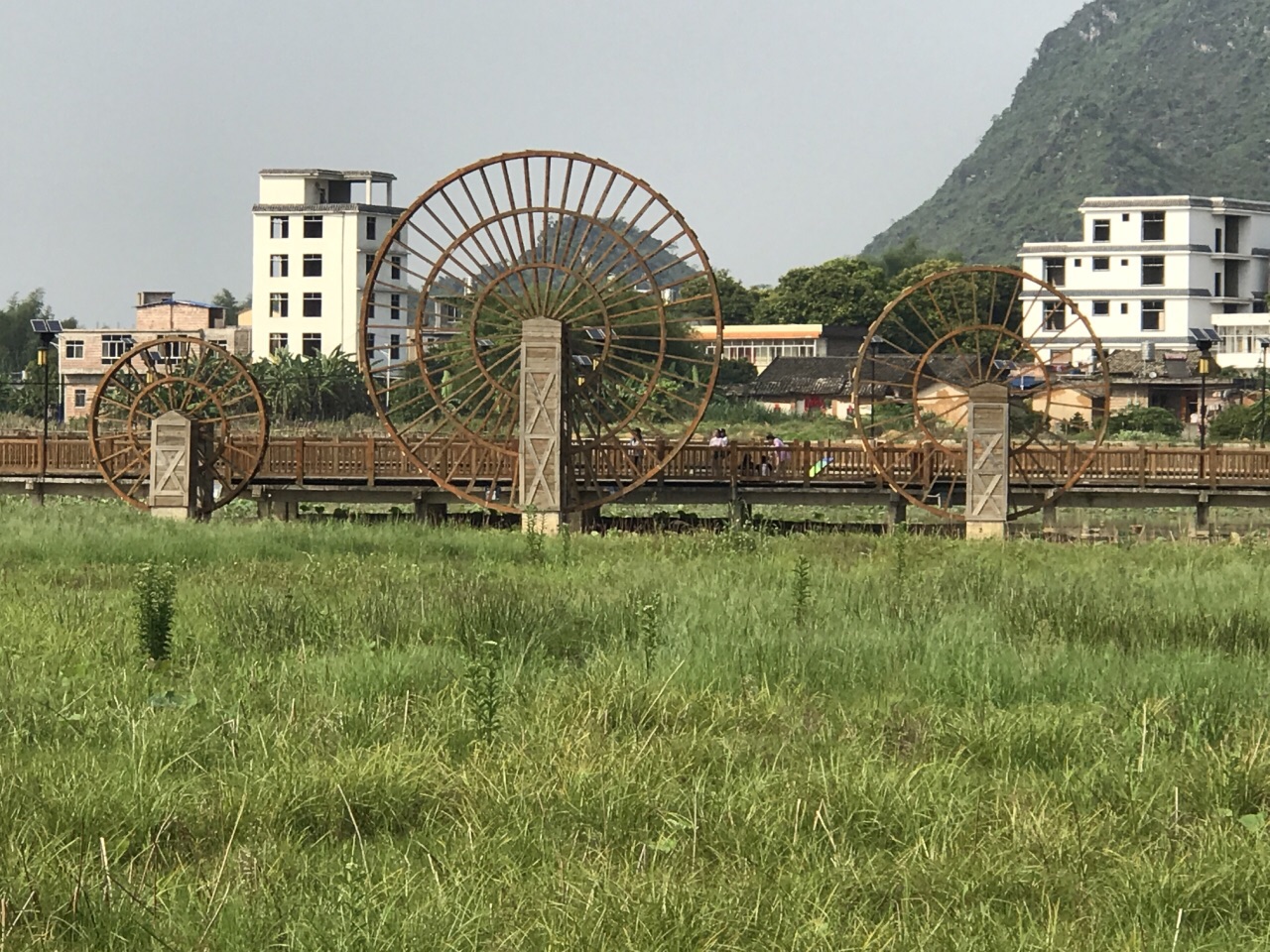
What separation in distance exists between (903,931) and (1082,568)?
45.9ft

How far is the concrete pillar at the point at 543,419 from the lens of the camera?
29.6m

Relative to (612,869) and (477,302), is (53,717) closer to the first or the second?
(612,869)

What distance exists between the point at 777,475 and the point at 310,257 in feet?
199

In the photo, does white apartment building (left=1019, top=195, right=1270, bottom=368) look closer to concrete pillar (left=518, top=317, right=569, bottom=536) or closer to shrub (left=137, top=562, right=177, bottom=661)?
concrete pillar (left=518, top=317, right=569, bottom=536)

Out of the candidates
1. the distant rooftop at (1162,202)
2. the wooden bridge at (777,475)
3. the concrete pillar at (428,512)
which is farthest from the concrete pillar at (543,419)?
the distant rooftop at (1162,202)

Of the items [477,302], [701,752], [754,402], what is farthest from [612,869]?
[754,402]

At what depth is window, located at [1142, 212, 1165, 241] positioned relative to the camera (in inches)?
3649

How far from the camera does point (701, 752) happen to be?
923 centimetres

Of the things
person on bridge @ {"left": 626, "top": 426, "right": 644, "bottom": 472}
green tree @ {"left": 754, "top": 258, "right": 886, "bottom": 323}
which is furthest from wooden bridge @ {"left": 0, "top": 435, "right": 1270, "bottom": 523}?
green tree @ {"left": 754, "top": 258, "right": 886, "bottom": 323}

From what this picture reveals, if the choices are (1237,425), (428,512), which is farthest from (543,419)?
(1237,425)

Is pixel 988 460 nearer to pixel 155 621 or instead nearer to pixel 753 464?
pixel 753 464

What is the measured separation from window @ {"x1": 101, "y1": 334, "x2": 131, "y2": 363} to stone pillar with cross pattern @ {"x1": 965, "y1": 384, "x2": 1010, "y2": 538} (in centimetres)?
6619

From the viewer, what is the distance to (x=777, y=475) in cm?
3231

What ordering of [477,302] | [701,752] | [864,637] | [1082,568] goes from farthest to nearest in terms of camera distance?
[477,302] < [1082,568] < [864,637] < [701,752]
